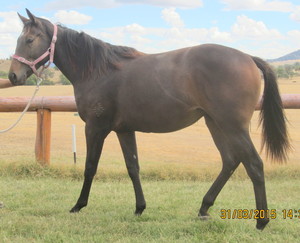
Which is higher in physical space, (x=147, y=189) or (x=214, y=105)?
(x=214, y=105)

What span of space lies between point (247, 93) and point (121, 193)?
2451 millimetres

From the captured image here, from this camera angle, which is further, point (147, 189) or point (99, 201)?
point (147, 189)

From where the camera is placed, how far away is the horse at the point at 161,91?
Answer: 3.50 metres

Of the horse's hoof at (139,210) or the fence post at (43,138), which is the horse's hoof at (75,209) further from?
the fence post at (43,138)

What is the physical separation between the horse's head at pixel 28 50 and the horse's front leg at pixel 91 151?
878mm

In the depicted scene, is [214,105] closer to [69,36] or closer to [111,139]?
[69,36]

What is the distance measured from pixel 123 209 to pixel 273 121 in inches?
77.7

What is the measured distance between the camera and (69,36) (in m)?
4.23

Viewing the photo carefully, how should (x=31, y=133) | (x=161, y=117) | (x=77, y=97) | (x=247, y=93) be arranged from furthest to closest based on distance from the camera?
1. (x=31, y=133)
2. (x=77, y=97)
3. (x=161, y=117)
4. (x=247, y=93)

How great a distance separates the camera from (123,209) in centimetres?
444

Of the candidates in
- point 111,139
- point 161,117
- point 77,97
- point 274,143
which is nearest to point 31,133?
point 111,139

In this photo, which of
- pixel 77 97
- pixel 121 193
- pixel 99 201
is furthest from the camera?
pixel 121 193

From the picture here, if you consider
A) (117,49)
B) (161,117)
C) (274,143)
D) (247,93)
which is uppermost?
(117,49)

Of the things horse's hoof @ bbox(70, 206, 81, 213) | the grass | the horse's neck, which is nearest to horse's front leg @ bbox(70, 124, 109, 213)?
horse's hoof @ bbox(70, 206, 81, 213)
